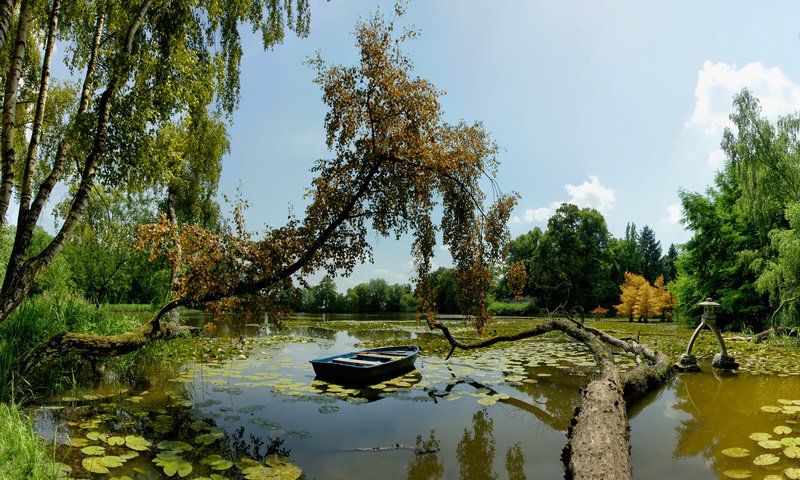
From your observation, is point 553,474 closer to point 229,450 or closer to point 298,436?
point 298,436

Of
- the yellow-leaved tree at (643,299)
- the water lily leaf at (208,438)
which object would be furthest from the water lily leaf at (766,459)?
the yellow-leaved tree at (643,299)

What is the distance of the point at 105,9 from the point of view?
7.55m

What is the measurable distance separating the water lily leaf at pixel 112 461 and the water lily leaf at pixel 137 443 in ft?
0.93

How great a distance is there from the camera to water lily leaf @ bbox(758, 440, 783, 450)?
4.91 m

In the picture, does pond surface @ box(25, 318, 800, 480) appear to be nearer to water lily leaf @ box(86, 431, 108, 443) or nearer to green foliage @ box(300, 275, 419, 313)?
water lily leaf @ box(86, 431, 108, 443)

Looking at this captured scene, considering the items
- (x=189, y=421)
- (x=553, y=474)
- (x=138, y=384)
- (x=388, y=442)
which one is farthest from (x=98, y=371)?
(x=553, y=474)

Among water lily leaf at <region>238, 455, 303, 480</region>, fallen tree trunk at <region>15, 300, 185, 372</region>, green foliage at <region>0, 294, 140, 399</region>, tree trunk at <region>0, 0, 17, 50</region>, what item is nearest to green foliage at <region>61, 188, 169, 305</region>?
green foliage at <region>0, 294, 140, 399</region>

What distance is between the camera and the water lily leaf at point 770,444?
4.91 meters

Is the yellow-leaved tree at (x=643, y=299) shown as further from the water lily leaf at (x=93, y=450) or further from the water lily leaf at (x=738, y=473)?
the water lily leaf at (x=93, y=450)

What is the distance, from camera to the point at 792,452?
15.4 feet

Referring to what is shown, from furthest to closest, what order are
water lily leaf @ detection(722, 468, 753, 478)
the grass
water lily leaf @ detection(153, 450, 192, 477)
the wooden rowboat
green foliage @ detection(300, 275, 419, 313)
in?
green foliage @ detection(300, 275, 419, 313) < the wooden rowboat < water lily leaf @ detection(722, 468, 753, 478) < water lily leaf @ detection(153, 450, 192, 477) < the grass

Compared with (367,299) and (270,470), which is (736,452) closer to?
(270,470)

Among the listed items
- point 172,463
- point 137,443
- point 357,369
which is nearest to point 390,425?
point 357,369

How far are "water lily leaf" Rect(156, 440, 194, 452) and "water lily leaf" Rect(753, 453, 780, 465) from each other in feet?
20.8
